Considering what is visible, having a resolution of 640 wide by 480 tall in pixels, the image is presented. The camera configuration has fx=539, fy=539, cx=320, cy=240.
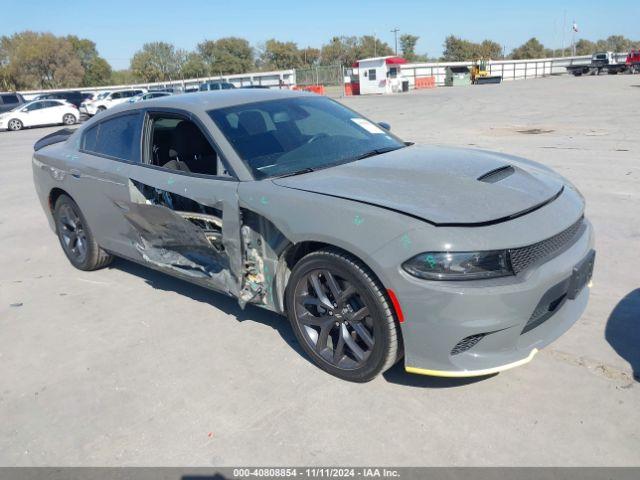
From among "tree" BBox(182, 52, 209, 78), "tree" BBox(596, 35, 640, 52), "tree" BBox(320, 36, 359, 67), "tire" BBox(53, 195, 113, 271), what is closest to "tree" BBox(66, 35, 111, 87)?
"tree" BBox(182, 52, 209, 78)

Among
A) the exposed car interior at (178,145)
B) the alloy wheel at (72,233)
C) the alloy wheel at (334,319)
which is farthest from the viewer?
the alloy wheel at (72,233)

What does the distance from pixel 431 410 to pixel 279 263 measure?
1.21 metres

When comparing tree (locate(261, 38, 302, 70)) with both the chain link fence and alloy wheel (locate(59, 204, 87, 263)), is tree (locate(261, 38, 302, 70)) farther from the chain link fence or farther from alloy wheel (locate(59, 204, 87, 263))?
alloy wheel (locate(59, 204, 87, 263))

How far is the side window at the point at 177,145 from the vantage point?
4.02 m

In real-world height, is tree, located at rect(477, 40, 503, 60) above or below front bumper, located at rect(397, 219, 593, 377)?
above

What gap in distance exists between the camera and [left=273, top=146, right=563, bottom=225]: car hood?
274cm

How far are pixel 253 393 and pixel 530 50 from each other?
382ft

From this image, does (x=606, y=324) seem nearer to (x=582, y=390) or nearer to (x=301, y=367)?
(x=582, y=390)

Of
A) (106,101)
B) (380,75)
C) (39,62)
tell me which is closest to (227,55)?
(39,62)

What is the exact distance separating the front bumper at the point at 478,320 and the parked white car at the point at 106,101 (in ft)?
98.6

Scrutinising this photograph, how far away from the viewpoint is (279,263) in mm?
3293

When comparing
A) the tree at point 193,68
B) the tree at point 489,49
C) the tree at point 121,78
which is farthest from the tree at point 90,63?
the tree at point 489,49

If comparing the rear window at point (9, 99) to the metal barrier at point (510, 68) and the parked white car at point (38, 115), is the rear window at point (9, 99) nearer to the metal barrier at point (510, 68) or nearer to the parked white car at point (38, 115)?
the parked white car at point (38, 115)

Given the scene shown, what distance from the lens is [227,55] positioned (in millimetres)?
89312
